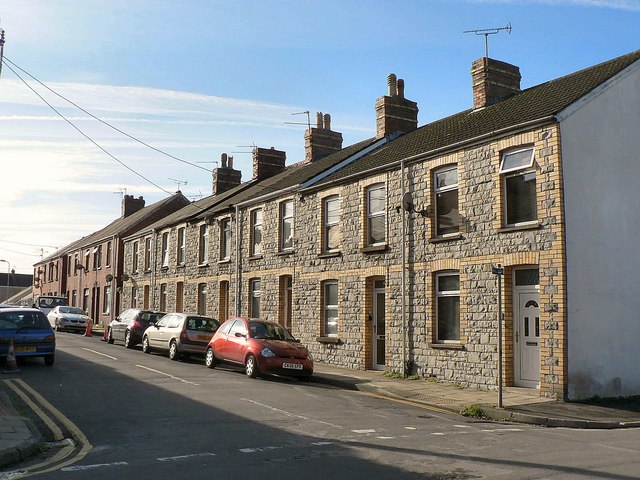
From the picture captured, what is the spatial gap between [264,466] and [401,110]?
19766 mm

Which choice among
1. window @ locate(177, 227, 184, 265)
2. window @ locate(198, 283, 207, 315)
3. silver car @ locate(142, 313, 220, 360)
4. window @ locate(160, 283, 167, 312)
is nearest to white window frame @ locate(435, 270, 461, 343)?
silver car @ locate(142, 313, 220, 360)

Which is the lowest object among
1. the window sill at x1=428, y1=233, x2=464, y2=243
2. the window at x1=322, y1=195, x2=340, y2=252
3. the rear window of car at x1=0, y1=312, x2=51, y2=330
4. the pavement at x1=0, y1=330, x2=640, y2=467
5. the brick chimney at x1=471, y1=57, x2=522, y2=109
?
the pavement at x1=0, y1=330, x2=640, y2=467

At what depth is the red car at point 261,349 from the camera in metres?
16.6

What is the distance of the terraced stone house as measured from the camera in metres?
14.4

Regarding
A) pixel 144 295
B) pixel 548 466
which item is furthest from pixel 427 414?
pixel 144 295

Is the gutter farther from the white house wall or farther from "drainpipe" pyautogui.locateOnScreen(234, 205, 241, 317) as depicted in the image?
"drainpipe" pyautogui.locateOnScreen(234, 205, 241, 317)

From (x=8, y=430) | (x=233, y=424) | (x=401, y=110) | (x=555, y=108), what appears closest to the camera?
(x=8, y=430)

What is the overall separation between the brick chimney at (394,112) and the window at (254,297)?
7.37 m

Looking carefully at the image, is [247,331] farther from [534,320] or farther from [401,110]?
[401,110]

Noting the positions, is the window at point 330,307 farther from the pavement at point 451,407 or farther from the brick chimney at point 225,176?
the brick chimney at point 225,176

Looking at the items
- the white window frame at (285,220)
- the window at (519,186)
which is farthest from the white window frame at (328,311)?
the window at (519,186)

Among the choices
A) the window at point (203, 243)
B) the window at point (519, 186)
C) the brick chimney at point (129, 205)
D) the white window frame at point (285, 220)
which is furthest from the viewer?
the brick chimney at point (129, 205)

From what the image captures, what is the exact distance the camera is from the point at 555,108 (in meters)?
14.9

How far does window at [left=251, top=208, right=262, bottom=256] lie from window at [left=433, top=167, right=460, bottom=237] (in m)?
9.88
